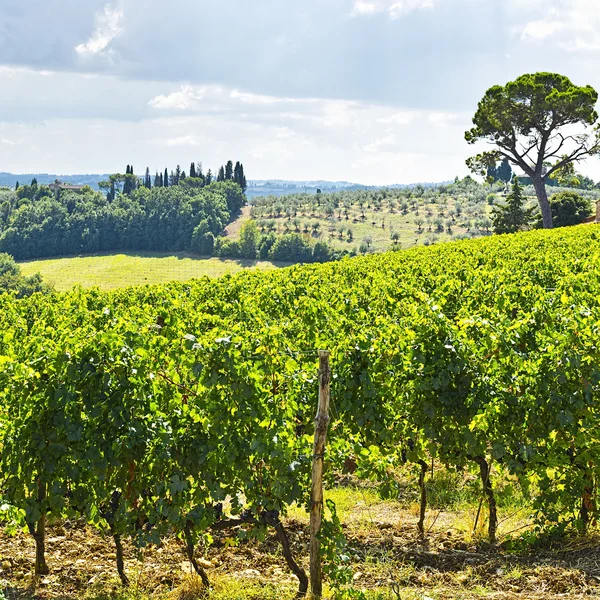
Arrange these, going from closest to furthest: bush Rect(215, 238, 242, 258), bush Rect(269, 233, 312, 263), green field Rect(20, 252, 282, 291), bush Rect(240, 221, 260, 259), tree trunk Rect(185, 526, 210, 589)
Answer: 1. tree trunk Rect(185, 526, 210, 589)
2. green field Rect(20, 252, 282, 291)
3. bush Rect(269, 233, 312, 263)
4. bush Rect(240, 221, 260, 259)
5. bush Rect(215, 238, 242, 258)

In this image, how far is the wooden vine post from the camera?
5.12 m

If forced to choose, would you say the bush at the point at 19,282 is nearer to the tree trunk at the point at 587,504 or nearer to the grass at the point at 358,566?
the grass at the point at 358,566

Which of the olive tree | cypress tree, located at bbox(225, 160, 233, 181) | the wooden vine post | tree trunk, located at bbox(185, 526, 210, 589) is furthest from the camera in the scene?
cypress tree, located at bbox(225, 160, 233, 181)

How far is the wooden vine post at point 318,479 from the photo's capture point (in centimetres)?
512

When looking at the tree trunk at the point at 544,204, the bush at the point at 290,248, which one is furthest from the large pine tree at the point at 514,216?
the bush at the point at 290,248

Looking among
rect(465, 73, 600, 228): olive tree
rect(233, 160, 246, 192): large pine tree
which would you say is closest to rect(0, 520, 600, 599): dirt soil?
rect(465, 73, 600, 228): olive tree

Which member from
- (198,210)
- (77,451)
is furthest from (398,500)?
(198,210)

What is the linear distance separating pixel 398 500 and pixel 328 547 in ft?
8.85

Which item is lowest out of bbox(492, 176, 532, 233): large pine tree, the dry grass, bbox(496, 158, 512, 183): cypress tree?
the dry grass

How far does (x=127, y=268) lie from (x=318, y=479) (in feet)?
339

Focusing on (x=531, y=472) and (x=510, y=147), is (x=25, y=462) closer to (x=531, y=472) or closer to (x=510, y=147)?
(x=531, y=472)

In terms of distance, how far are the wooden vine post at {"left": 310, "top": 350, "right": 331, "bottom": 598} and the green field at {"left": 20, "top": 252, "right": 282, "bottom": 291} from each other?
8775 centimetres

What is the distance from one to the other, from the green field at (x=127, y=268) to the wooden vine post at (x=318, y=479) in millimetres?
87746

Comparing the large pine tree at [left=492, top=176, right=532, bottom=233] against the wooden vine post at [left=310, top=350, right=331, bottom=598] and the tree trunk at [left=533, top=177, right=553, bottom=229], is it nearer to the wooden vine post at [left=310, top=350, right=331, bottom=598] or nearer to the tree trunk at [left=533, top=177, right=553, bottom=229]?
the tree trunk at [left=533, top=177, right=553, bottom=229]
